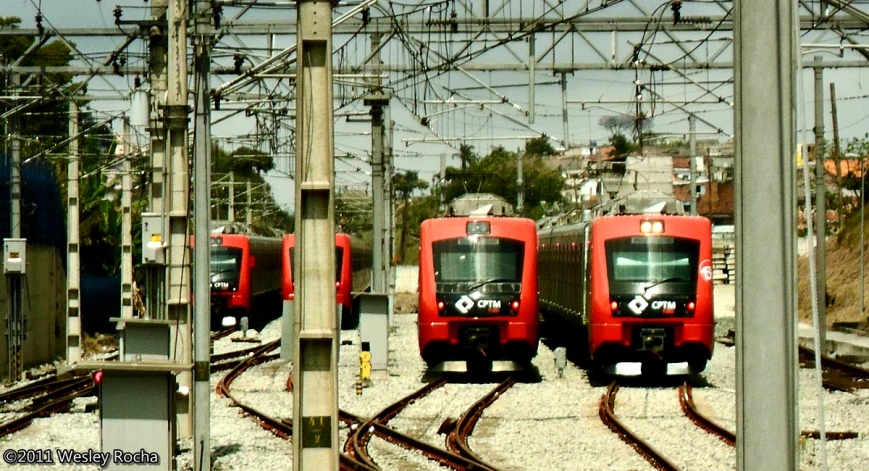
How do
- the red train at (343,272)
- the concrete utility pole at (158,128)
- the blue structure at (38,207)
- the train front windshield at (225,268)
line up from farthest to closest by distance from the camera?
1. the train front windshield at (225,268)
2. the red train at (343,272)
3. the blue structure at (38,207)
4. the concrete utility pole at (158,128)

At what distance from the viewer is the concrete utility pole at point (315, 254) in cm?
1019

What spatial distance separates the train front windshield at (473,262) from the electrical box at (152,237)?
18.0 ft

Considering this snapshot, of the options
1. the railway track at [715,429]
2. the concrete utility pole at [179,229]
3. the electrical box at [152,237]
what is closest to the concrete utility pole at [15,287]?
the electrical box at [152,237]

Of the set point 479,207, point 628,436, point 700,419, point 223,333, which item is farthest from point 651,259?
point 223,333

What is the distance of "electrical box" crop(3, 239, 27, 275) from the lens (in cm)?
2294

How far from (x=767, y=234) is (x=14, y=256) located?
1907 centimetres

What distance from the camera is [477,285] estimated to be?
2145 centimetres

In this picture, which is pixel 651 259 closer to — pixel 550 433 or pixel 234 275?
pixel 550 433

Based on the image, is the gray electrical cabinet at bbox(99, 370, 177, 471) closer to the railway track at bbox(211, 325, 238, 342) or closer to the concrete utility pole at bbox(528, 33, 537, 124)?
the concrete utility pole at bbox(528, 33, 537, 124)

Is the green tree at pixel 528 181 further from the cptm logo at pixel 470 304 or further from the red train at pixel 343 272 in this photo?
the cptm logo at pixel 470 304

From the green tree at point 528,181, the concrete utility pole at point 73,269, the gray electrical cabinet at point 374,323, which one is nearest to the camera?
the gray electrical cabinet at point 374,323

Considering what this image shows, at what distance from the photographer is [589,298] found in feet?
69.6

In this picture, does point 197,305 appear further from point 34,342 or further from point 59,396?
point 34,342

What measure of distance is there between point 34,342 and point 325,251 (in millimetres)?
19658
